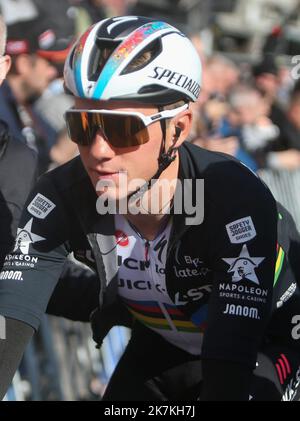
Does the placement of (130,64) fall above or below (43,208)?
above

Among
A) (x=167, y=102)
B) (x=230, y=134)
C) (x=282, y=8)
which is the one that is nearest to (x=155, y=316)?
(x=167, y=102)

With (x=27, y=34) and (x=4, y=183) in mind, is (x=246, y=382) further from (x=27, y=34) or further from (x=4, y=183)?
(x=27, y=34)

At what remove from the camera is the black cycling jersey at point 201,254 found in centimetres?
385

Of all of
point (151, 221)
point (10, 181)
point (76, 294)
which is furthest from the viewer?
point (76, 294)

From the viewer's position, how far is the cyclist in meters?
3.80

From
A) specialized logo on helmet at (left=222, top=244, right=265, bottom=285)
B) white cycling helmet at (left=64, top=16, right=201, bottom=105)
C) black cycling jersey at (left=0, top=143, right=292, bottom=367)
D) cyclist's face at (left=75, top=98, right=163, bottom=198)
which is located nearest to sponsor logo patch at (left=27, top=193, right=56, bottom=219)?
black cycling jersey at (left=0, top=143, right=292, bottom=367)

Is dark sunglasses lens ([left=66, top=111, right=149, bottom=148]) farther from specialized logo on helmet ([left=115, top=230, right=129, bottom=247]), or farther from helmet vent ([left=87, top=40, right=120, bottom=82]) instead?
specialized logo on helmet ([left=115, top=230, right=129, bottom=247])

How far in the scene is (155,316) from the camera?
4.61 metres

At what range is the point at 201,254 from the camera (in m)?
4.06

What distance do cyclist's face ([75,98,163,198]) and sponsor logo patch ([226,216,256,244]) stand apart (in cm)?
42

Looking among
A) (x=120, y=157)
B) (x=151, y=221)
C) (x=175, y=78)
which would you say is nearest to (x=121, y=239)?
(x=151, y=221)

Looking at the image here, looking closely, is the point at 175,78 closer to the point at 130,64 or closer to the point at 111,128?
the point at 130,64

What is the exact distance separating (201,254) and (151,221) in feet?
1.05

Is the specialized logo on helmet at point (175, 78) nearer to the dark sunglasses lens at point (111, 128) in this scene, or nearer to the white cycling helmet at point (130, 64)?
the white cycling helmet at point (130, 64)
